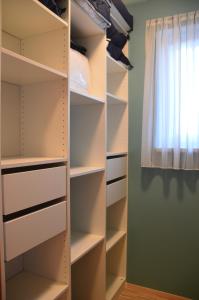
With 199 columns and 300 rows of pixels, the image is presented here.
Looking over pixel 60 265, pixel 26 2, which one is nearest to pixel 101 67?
pixel 26 2

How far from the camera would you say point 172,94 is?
2029 millimetres

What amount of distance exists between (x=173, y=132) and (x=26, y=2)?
56.3 inches

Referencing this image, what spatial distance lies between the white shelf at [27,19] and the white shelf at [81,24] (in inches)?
9.0

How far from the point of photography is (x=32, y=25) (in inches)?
50.1

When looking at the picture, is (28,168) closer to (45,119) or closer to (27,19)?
(45,119)

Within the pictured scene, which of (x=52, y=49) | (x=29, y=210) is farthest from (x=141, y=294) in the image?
(x=52, y=49)

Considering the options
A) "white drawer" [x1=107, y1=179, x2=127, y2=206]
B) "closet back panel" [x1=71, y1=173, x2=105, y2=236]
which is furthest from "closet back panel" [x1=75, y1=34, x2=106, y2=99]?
"white drawer" [x1=107, y1=179, x2=127, y2=206]

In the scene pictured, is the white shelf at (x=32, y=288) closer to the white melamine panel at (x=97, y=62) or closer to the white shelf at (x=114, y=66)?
the white melamine panel at (x=97, y=62)

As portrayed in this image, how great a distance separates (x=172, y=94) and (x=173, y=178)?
713 mm

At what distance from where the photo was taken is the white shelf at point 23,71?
100 cm

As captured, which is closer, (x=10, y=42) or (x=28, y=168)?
(x=28, y=168)

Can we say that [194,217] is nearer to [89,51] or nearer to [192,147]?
[192,147]

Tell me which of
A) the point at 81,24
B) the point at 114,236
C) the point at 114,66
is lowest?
the point at 114,236

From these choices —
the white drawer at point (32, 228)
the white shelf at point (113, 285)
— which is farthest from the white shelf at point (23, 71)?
the white shelf at point (113, 285)
